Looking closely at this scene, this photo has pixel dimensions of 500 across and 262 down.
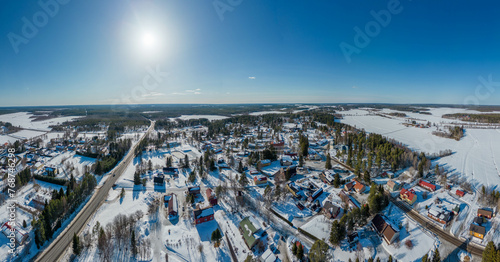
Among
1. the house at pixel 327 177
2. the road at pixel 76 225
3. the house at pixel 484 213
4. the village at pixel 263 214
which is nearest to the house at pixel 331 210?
the village at pixel 263 214

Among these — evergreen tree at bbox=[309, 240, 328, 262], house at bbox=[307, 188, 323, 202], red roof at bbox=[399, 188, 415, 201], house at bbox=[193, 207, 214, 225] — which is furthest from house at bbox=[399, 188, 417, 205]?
house at bbox=[193, 207, 214, 225]

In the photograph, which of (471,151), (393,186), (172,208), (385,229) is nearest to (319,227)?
(385,229)

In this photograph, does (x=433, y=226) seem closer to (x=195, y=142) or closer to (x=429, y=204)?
(x=429, y=204)

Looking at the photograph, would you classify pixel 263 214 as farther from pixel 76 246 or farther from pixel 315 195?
pixel 76 246

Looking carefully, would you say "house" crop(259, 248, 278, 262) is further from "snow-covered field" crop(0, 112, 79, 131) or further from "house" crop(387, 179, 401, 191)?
"snow-covered field" crop(0, 112, 79, 131)

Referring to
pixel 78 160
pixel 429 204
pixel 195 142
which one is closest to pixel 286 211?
pixel 429 204

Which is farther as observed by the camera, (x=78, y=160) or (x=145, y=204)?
(x=78, y=160)
